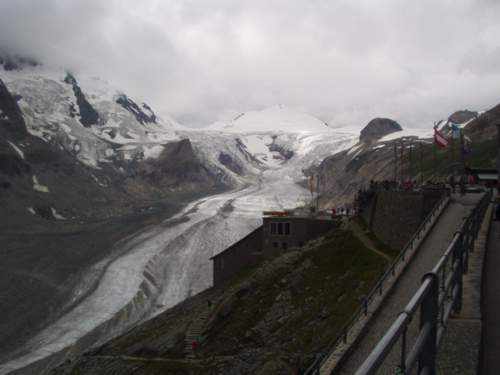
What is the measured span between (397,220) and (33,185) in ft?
389

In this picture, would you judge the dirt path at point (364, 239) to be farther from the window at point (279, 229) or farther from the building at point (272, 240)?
the window at point (279, 229)

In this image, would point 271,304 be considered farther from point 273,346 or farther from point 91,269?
point 91,269

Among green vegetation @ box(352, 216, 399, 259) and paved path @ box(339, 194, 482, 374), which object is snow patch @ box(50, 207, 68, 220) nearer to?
green vegetation @ box(352, 216, 399, 259)

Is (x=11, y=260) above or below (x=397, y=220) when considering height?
below

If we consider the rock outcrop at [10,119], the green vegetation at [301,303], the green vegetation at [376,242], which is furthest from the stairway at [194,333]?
the rock outcrop at [10,119]

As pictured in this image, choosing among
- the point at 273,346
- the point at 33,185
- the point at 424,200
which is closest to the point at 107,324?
the point at 273,346

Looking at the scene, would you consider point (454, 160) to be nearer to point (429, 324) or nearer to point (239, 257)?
point (239, 257)

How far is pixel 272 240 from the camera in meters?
47.5

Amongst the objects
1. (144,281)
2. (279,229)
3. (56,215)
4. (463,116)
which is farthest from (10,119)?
(463,116)

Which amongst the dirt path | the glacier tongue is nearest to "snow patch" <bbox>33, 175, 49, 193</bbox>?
the glacier tongue

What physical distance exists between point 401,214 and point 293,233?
13.2m

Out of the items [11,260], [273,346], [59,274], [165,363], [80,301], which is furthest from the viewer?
[11,260]

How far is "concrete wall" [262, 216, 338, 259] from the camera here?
46688 mm

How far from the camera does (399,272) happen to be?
20500 millimetres
